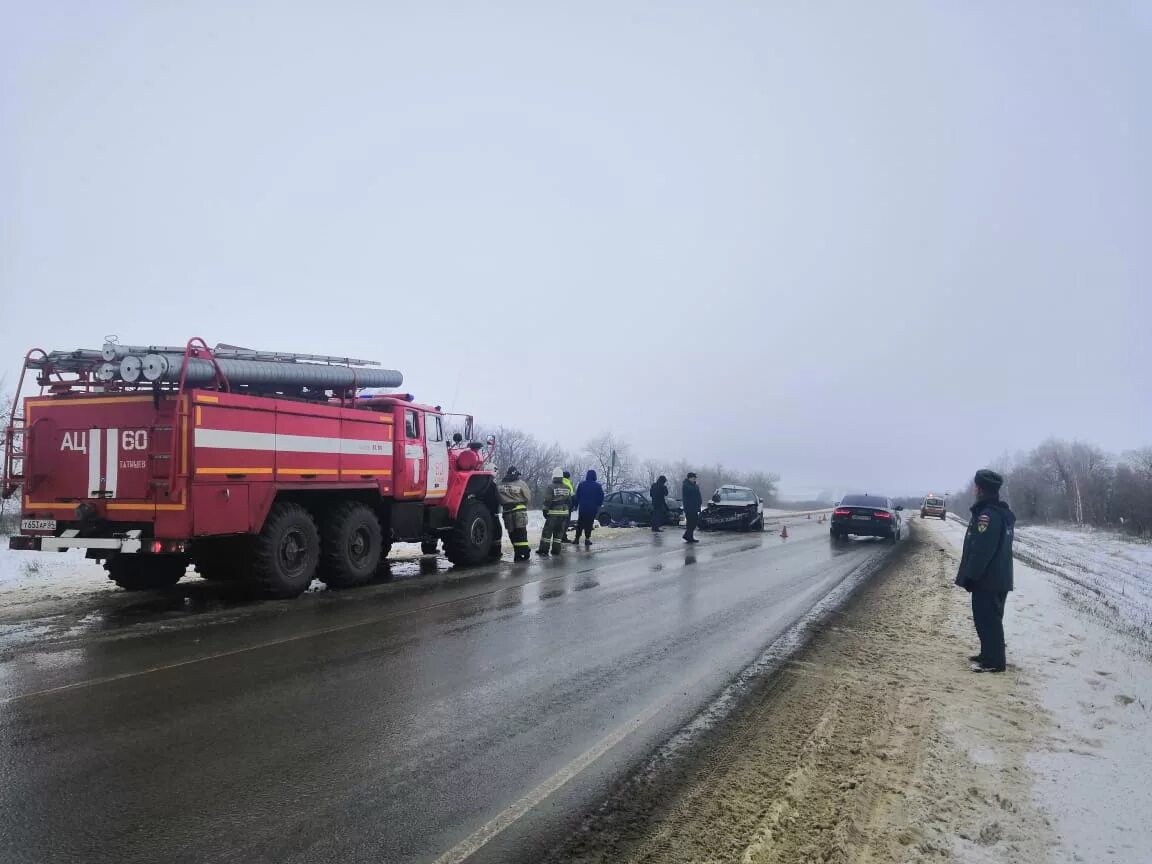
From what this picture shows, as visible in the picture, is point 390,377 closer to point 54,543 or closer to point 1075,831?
point 54,543

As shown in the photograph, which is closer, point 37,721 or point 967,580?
point 37,721

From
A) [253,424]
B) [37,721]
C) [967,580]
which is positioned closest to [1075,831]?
[967,580]

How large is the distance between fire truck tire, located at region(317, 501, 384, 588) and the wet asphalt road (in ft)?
3.03

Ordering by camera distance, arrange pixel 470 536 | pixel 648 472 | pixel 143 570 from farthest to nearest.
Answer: pixel 648 472, pixel 470 536, pixel 143 570

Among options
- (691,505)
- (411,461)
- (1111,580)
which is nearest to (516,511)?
(411,461)

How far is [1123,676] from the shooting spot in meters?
6.77

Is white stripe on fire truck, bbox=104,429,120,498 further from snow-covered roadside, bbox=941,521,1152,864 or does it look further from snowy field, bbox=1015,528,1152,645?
snowy field, bbox=1015,528,1152,645

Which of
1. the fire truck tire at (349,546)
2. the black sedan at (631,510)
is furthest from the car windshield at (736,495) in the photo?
the fire truck tire at (349,546)

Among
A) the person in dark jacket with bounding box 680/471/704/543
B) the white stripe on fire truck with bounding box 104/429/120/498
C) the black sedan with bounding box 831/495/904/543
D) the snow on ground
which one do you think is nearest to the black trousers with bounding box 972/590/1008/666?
the white stripe on fire truck with bounding box 104/429/120/498

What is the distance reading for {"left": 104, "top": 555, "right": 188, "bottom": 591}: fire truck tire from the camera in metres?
10.1

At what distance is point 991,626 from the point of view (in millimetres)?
6867

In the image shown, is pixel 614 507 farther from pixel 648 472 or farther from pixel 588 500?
pixel 648 472

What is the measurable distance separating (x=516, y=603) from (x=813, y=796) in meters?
5.93

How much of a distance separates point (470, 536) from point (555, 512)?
2.62m
